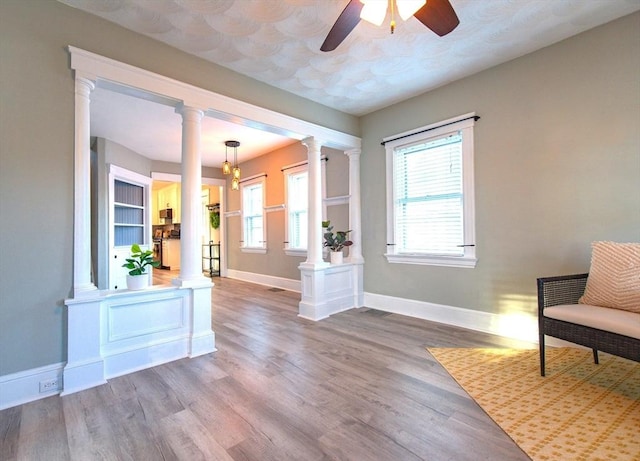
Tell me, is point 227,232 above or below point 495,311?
above

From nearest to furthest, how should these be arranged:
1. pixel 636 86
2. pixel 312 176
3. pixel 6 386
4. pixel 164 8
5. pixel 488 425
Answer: pixel 488 425
pixel 6 386
pixel 164 8
pixel 636 86
pixel 312 176

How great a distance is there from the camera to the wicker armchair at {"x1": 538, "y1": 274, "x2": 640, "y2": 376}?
6.12 feet

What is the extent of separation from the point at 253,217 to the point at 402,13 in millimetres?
5571

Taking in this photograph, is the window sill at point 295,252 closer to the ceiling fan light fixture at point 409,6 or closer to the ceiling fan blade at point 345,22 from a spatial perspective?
the ceiling fan blade at point 345,22

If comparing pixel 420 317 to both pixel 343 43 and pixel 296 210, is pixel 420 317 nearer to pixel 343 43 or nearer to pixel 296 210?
pixel 296 210

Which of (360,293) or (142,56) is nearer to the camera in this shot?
(142,56)

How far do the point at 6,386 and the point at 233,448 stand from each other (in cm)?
167

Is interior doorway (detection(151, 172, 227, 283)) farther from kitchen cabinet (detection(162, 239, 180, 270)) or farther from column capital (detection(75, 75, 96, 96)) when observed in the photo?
column capital (detection(75, 75, 96, 96))

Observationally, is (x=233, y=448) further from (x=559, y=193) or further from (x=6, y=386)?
(x=559, y=193)

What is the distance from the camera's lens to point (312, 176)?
4105mm

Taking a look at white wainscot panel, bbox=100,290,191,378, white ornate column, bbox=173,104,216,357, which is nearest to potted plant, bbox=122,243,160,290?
white wainscot panel, bbox=100,290,191,378

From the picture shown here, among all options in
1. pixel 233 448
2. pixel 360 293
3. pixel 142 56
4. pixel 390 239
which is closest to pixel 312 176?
pixel 390 239

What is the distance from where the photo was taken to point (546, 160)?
293cm

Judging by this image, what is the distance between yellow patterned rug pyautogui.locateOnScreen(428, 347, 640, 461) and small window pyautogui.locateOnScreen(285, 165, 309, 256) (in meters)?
3.32
